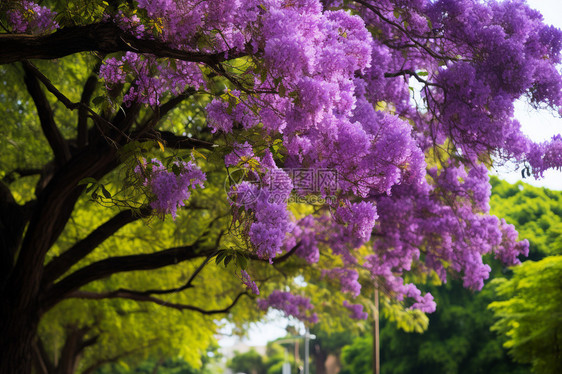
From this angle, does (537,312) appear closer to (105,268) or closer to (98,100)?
(105,268)

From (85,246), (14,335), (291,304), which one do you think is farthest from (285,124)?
(291,304)

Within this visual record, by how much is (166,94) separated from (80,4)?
4275mm

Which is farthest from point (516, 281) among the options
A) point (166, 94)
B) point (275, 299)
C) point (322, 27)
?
point (322, 27)

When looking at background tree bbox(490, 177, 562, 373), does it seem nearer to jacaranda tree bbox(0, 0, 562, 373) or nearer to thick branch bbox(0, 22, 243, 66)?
jacaranda tree bbox(0, 0, 562, 373)

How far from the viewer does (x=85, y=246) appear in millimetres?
9891

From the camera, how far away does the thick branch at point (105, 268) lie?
10055 mm

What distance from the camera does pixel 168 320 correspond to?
1911 centimetres

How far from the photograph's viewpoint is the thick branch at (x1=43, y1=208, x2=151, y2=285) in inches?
368

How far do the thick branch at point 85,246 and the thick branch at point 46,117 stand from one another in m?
1.22

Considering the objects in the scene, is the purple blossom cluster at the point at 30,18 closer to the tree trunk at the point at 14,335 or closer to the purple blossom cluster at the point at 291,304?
the tree trunk at the point at 14,335

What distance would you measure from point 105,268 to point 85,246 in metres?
0.47

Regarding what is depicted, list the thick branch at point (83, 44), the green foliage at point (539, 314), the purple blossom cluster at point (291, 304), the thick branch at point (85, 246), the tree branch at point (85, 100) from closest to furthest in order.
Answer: the thick branch at point (83, 44) < the thick branch at point (85, 246) < the tree branch at point (85, 100) < the purple blossom cluster at point (291, 304) < the green foliage at point (539, 314)

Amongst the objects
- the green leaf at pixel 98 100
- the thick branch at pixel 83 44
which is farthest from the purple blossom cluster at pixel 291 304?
the thick branch at pixel 83 44

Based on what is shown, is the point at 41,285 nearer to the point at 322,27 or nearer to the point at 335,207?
the point at 335,207
